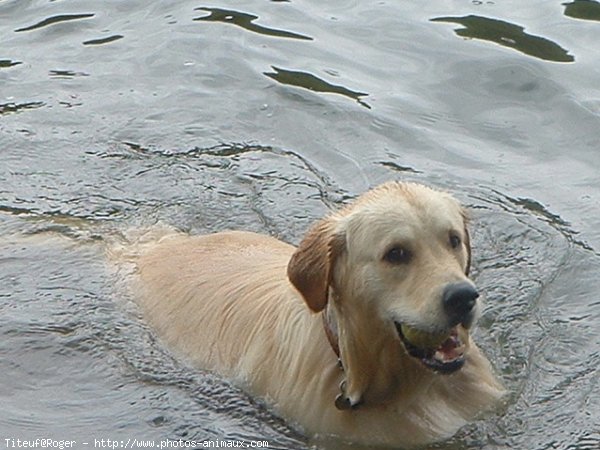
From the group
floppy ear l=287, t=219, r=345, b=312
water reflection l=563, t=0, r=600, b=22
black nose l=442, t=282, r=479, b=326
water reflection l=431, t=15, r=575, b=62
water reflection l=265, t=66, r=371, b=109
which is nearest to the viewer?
black nose l=442, t=282, r=479, b=326

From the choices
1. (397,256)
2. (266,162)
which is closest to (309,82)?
(266,162)

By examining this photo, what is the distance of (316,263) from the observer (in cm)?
656

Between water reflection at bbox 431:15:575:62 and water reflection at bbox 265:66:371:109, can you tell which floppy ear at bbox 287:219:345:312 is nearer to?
water reflection at bbox 265:66:371:109

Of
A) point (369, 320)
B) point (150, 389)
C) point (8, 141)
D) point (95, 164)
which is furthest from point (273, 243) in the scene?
point (8, 141)

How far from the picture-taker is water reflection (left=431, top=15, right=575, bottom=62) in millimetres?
12285

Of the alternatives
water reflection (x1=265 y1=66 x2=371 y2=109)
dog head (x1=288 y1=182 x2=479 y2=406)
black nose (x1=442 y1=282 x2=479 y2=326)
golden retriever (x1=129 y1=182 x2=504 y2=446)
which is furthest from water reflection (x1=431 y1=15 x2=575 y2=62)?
black nose (x1=442 y1=282 x2=479 y2=326)

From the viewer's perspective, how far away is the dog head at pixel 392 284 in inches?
245

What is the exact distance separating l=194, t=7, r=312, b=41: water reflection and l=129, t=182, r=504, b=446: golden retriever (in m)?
5.60

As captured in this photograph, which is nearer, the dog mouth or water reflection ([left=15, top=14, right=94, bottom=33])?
the dog mouth

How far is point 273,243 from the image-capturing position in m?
8.36

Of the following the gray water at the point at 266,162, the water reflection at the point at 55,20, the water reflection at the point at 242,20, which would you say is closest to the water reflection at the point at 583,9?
the gray water at the point at 266,162

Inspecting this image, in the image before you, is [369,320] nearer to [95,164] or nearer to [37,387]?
[37,387]

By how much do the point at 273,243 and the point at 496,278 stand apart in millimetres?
1519

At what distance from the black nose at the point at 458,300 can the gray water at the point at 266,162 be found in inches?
39.6
